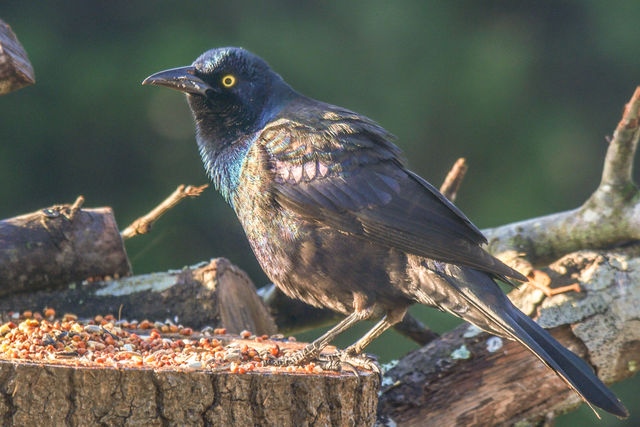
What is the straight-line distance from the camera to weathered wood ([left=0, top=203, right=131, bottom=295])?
3.56 m

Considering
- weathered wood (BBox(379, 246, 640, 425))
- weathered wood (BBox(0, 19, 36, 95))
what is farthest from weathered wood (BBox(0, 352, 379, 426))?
weathered wood (BBox(0, 19, 36, 95))

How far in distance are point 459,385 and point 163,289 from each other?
137 cm

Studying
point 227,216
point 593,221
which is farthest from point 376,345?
point 593,221

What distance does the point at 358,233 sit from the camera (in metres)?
2.96

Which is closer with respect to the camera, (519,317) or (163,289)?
(519,317)

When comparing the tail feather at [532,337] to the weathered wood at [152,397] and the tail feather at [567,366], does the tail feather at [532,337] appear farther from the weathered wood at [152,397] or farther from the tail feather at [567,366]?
the weathered wood at [152,397]

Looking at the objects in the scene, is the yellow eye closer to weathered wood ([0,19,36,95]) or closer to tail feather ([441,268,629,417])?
weathered wood ([0,19,36,95])

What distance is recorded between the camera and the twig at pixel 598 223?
391 centimetres

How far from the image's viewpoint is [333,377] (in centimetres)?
255

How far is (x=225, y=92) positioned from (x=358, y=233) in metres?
0.93

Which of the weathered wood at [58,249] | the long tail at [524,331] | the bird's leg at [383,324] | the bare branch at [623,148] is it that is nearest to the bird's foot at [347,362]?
the bird's leg at [383,324]

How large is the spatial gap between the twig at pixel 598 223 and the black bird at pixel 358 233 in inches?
46.2

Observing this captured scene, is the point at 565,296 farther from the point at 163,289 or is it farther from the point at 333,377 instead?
the point at 163,289

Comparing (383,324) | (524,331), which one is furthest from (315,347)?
(524,331)
